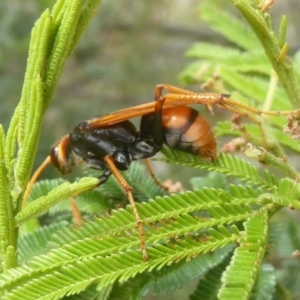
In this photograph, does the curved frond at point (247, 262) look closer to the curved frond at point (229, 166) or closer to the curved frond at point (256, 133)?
the curved frond at point (229, 166)

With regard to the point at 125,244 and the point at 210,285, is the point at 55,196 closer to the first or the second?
the point at 125,244


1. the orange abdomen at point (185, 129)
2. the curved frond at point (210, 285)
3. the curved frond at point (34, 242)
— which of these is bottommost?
the curved frond at point (210, 285)

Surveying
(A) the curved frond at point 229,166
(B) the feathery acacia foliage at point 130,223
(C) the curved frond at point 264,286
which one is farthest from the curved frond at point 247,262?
(C) the curved frond at point 264,286

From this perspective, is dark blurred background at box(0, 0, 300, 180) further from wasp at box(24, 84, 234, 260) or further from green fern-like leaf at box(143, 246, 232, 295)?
green fern-like leaf at box(143, 246, 232, 295)

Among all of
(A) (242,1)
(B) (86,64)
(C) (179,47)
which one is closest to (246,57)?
(A) (242,1)

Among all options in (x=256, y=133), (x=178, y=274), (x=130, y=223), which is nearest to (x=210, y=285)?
(x=178, y=274)

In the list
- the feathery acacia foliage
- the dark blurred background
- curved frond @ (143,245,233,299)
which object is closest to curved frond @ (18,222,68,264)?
the feathery acacia foliage

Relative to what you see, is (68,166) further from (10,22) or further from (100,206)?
(10,22)
